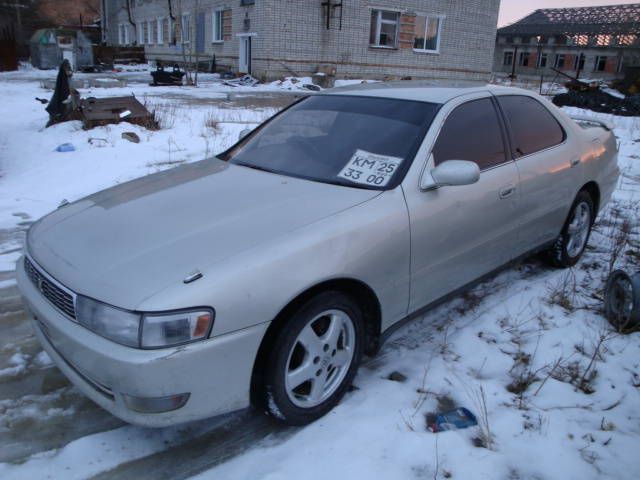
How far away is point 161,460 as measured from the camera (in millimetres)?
2322

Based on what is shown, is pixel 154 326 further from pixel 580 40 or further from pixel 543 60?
pixel 543 60

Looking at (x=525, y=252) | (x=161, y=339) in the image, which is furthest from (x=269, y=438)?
(x=525, y=252)

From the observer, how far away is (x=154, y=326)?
198 cm

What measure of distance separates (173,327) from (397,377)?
1.40 m

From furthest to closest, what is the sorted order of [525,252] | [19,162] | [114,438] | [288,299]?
1. [19,162]
2. [525,252]
3. [114,438]
4. [288,299]

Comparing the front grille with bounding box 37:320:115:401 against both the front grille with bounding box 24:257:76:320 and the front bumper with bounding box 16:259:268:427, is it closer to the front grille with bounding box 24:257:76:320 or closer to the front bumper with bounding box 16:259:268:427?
the front bumper with bounding box 16:259:268:427

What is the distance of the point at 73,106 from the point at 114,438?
7.95 m

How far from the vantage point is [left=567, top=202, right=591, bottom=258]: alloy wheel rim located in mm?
4285

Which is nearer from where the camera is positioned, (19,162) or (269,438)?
(269,438)

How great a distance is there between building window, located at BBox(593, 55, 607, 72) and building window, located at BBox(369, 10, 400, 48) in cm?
2748

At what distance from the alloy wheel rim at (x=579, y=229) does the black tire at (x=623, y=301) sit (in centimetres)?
73

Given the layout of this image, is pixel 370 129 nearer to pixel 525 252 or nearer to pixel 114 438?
pixel 525 252

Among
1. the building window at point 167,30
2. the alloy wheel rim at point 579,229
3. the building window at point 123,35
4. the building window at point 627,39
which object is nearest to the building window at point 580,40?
the building window at point 627,39

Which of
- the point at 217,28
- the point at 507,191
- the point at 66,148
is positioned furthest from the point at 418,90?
the point at 217,28
